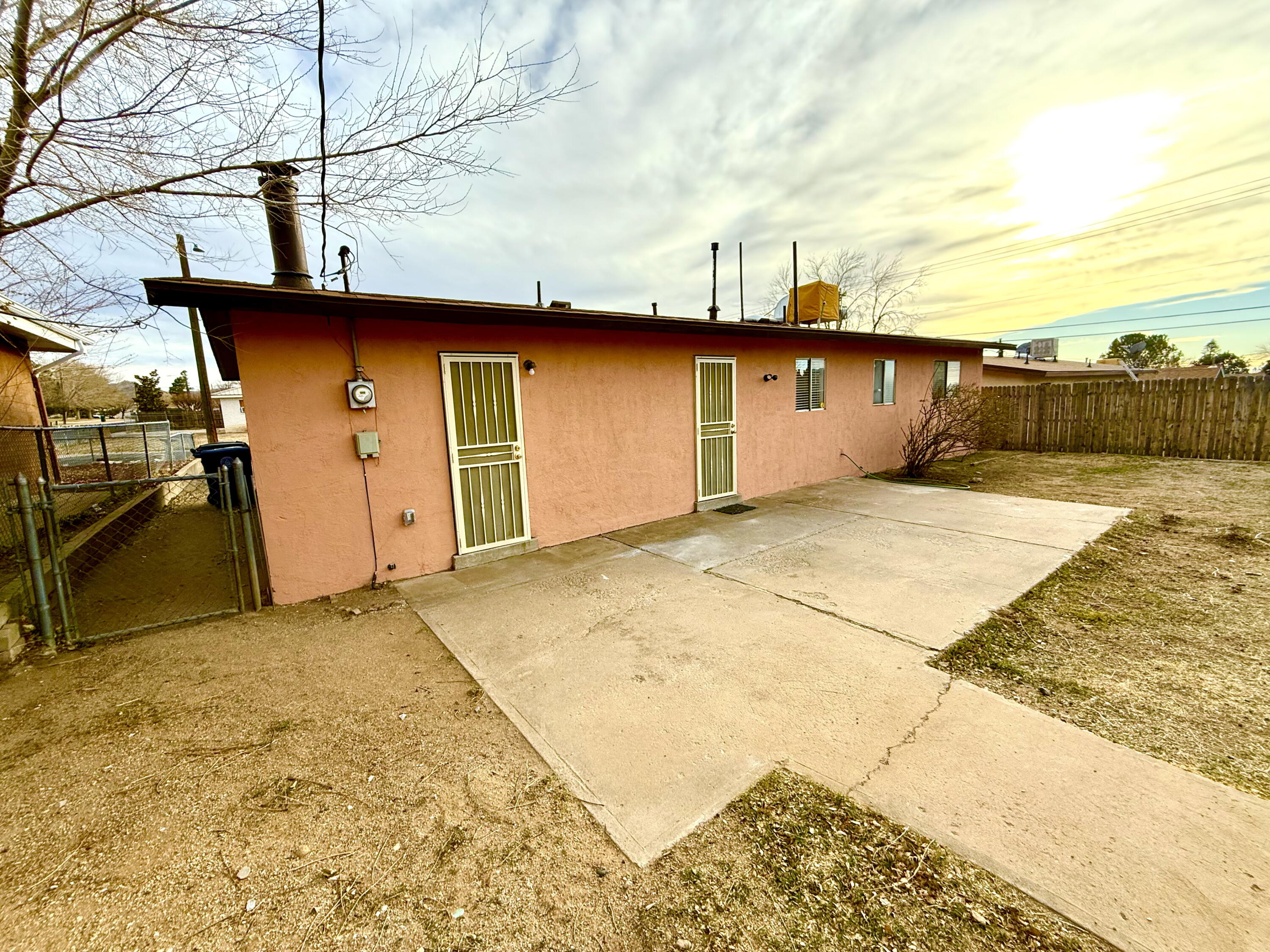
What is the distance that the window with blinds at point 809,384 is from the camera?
8414mm

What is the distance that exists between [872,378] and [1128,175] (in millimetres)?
7048

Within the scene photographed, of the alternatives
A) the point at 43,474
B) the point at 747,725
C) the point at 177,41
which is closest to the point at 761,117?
the point at 177,41

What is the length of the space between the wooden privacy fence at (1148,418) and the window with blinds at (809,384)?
6.58 meters

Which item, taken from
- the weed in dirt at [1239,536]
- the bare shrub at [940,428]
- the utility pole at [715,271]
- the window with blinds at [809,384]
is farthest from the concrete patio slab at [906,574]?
the utility pole at [715,271]

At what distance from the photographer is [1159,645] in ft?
9.89

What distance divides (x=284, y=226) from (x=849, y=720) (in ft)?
19.7

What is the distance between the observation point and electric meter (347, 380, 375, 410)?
14.0 ft

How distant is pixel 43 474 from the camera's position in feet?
20.7

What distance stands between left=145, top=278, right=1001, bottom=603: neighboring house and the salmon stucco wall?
15 mm

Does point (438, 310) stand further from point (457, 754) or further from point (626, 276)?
point (626, 276)

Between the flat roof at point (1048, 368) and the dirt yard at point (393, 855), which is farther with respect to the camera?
the flat roof at point (1048, 368)

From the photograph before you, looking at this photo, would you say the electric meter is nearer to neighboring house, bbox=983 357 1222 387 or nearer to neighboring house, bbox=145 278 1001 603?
neighboring house, bbox=145 278 1001 603

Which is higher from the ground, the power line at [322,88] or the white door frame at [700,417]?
the power line at [322,88]

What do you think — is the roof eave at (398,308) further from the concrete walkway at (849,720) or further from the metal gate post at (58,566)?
the concrete walkway at (849,720)
